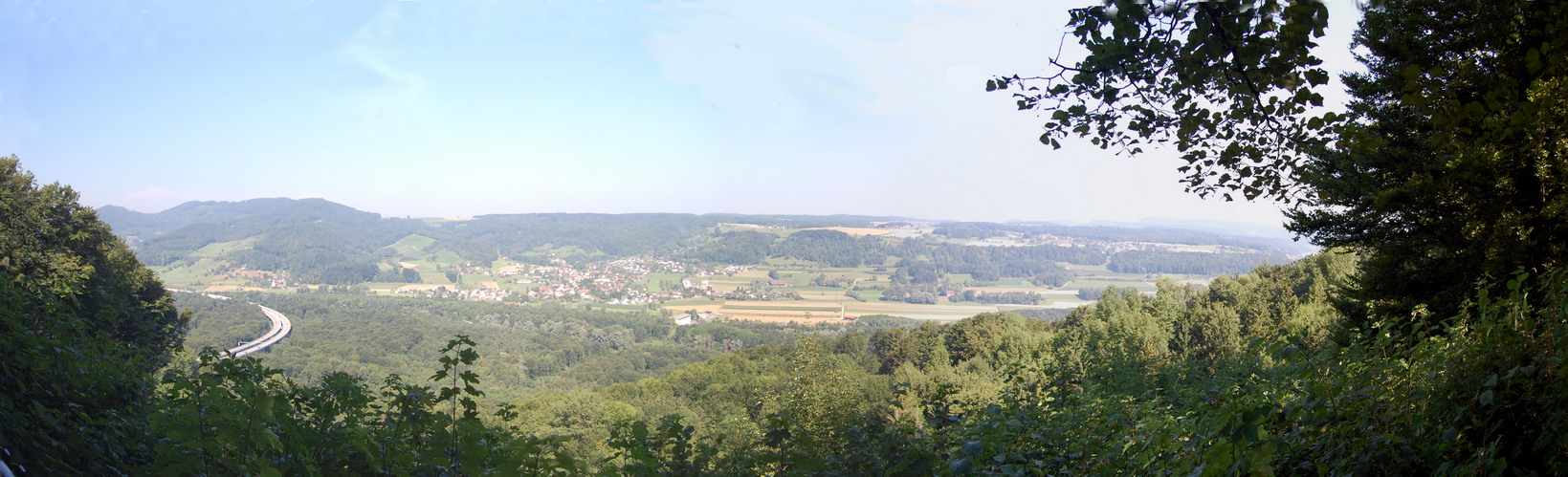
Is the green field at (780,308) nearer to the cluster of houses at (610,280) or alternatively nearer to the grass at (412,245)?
the cluster of houses at (610,280)

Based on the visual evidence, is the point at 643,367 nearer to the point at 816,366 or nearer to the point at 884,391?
the point at 884,391

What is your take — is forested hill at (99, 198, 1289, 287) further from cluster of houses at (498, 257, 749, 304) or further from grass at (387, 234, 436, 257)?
cluster of houses at (498, 257, 749, 304)

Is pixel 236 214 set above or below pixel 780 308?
above

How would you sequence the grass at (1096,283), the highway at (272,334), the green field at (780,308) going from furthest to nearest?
the grass at (1096,283)
the green field at (780,308)
the highway at (272,334)

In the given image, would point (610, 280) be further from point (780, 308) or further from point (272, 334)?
point (272, 334)

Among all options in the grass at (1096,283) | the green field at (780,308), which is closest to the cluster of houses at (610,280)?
the green field at (780,308)

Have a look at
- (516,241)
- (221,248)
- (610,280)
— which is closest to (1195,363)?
(610,280)

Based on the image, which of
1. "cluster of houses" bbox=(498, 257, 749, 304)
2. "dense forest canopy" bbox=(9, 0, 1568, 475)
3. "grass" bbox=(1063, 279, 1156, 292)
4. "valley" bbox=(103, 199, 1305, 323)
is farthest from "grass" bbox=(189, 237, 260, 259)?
"grass" bbox=(1063, 279, 1156, 292)

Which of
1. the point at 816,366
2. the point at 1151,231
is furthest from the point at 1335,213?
the point at 1151,231

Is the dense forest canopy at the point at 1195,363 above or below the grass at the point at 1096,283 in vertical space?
above
